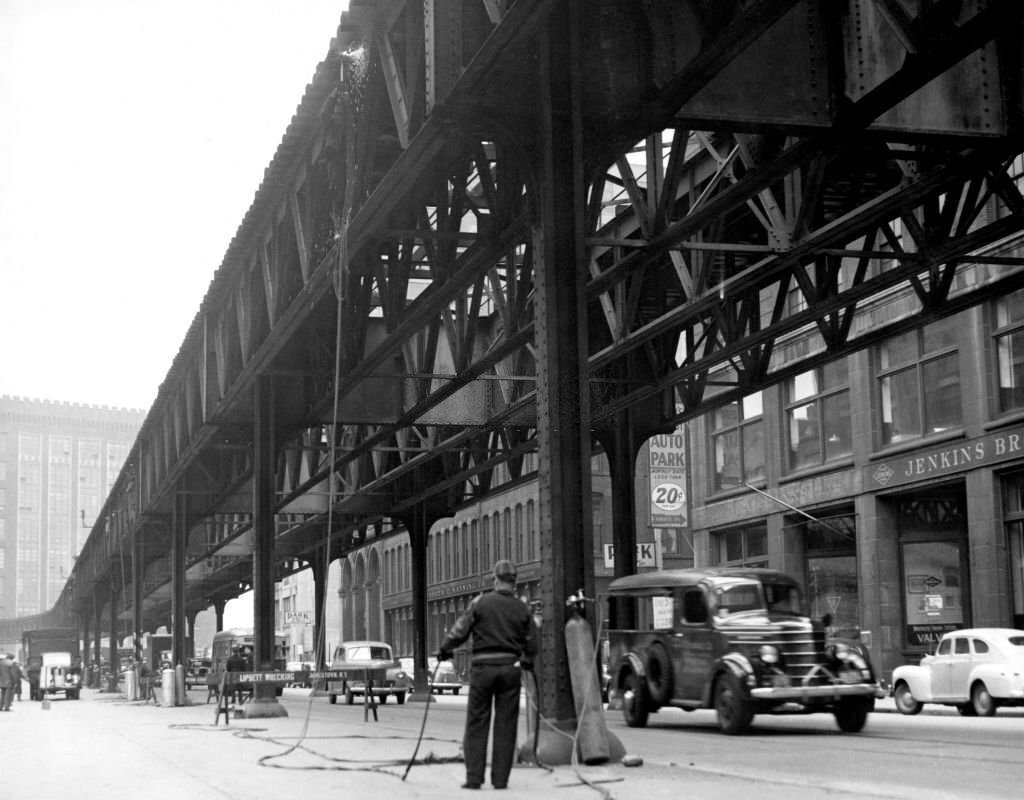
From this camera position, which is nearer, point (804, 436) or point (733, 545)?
point (804, 436)

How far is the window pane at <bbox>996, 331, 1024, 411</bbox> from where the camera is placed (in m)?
34.8

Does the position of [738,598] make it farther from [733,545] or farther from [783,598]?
[733,545]

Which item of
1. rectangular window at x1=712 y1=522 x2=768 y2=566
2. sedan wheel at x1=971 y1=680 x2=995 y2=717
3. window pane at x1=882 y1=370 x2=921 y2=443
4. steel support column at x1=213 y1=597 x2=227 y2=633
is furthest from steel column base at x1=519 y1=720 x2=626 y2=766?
steel support column at x1=213 y1=597 x2=227 y2=633

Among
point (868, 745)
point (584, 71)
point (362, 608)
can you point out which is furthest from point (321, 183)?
point (362, 608)

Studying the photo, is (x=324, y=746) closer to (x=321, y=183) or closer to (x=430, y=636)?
(x=321, y=183)

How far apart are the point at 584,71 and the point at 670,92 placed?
1.05 metres

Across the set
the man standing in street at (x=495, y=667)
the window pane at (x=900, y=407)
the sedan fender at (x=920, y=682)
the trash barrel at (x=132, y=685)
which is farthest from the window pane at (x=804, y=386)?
the man standing in street at (x=495, y=667)

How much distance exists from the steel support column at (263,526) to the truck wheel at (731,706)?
12835 mm

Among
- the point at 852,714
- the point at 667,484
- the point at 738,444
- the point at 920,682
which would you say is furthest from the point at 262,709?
the point at 738,444

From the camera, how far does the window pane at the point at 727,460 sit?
4875 cm

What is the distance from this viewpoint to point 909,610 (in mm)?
39219

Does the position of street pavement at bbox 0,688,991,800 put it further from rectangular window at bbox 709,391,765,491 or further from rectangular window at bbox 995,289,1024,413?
rectangular window at bbox 709,391,765,491

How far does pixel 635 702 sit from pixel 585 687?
387 inches

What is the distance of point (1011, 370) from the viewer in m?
35.1
